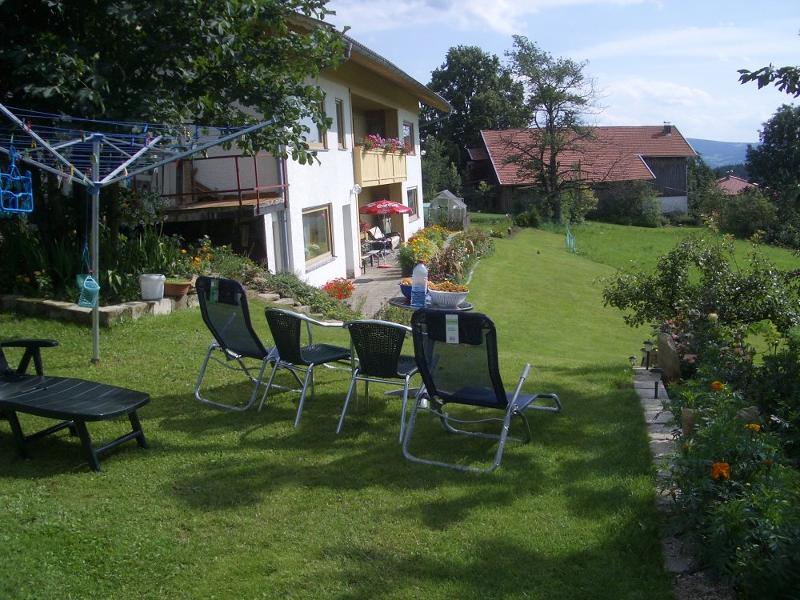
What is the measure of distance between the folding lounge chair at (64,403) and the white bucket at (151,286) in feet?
15.4

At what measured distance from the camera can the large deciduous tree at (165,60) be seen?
27.2 feet

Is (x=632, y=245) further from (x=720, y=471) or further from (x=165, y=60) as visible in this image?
(x=720, y=471)

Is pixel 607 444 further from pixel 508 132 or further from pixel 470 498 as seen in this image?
pixel 508 132

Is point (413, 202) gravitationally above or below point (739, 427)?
above

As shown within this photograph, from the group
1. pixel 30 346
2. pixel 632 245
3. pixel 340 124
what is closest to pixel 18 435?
pixel 30 346

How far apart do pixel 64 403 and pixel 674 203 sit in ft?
173

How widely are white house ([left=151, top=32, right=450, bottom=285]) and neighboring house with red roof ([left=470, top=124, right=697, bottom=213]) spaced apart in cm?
2233

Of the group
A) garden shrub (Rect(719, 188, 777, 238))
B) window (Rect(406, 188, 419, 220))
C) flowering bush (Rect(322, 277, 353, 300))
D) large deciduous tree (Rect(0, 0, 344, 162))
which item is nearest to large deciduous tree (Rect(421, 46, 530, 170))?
garden shrub (Rect(719, 188, 777, 238))

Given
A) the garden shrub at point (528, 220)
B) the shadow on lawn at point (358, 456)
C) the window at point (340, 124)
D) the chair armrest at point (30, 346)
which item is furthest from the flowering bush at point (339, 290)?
the garden shrub at point (528, 220)

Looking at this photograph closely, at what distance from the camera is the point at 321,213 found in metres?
18.2

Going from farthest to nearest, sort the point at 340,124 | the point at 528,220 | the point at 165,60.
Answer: the point at 528,220 < the point at 340,124 < the point at 165,60

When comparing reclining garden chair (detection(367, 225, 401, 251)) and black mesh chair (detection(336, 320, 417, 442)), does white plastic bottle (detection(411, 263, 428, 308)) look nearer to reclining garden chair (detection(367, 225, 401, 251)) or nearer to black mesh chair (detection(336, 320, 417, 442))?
black mesh chair (detection(336, 320, 417, 442))

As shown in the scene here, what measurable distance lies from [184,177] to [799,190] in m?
11.5

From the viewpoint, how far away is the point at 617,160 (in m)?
48.0
